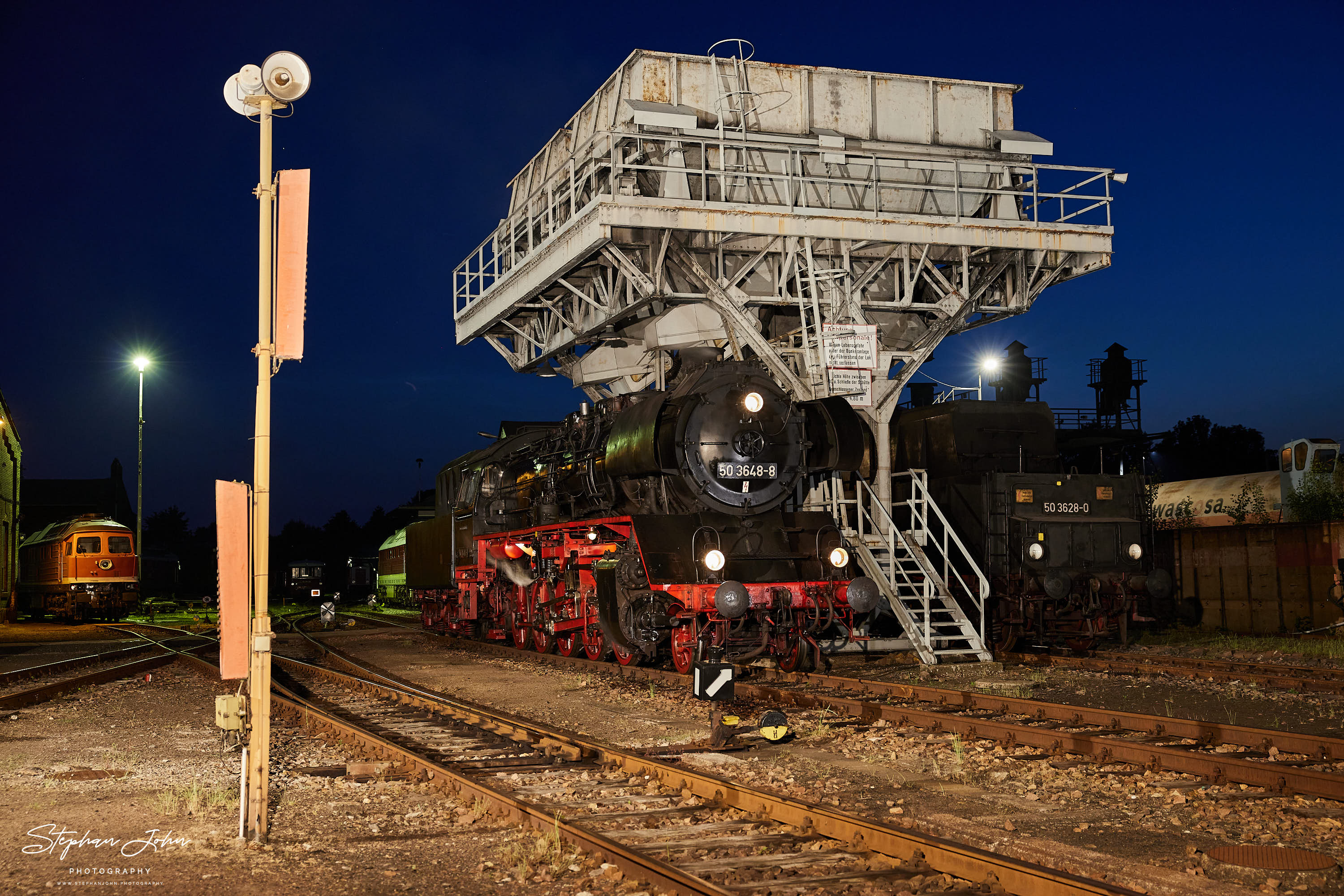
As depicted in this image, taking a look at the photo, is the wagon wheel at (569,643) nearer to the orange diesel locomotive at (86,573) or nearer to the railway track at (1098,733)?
the railway track at (1098,733)

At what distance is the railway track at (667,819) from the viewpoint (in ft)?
17.3

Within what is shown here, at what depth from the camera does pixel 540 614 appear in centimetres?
1767

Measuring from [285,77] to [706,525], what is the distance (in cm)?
775

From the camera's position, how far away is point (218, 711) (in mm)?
6684

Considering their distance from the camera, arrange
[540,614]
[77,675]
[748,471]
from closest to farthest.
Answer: [748,471] < [77,675] < [540,614]

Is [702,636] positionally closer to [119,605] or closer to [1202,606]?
[1202,606]

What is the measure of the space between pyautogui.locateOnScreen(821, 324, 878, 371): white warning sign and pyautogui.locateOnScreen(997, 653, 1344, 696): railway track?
4.82m

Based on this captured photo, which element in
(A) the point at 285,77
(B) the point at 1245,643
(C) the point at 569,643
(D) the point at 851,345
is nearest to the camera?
(A) the point at 285,77

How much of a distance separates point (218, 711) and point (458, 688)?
295 inches

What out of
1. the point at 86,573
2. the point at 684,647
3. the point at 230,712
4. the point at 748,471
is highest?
the point at 748,471

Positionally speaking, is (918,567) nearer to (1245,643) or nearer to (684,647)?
(684,647)

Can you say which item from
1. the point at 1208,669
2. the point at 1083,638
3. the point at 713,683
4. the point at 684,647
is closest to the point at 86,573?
the point at 684,647

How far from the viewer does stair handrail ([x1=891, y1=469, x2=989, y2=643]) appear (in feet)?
50.3

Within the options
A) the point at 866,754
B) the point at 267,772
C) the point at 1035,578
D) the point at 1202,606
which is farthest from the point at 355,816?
the point at 1202,606
